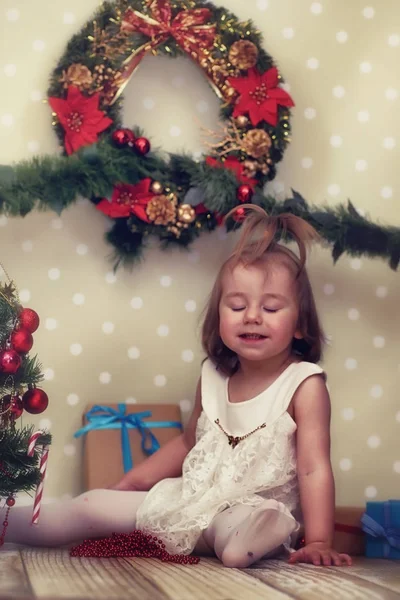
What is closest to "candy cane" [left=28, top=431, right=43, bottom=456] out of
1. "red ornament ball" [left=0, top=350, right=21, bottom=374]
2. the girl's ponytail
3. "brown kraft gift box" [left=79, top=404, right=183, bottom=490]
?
"red ornament ball" [left=0, top=350, right=21, bottom=374]

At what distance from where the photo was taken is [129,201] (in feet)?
6.94

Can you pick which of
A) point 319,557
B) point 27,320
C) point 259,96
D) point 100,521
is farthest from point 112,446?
point 259,96

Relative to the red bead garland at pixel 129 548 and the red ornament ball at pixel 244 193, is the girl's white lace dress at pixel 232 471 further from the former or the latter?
the red ornament ball at pixel 244 193

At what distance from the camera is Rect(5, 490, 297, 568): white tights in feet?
4.97

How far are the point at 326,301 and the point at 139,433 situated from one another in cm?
60

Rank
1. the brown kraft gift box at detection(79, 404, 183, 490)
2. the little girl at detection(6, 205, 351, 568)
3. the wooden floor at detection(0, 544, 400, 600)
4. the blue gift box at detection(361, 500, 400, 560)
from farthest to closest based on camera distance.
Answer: the brown kraft gift box at detection(79, 404, 183, 490) → the blue gift box at detection(361, 500, 400, 560) → the little girl at detection(6, 205, 351, 568) → the wooden floor at detection(0, 544, 400, 600)

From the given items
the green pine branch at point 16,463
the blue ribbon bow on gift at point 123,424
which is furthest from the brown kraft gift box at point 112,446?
the green pine branch at point 16,463

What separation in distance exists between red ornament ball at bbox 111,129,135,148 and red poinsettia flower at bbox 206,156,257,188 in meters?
0.19

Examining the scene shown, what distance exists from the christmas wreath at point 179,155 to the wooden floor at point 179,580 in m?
0.82

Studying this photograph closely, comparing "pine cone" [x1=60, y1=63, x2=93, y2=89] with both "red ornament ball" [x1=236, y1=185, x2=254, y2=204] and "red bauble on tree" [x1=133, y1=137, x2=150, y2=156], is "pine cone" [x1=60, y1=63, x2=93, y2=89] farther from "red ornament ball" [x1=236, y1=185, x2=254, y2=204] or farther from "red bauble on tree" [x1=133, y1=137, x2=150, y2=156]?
"red ornament ball" [x1=236, y1=185, x2=254, y2=204]

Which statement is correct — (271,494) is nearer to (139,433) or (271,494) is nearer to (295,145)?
(139,433)

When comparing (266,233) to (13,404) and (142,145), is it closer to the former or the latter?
(142,145)

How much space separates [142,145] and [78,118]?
175 millimetres

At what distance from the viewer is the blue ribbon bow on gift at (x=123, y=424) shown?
6.68ft
